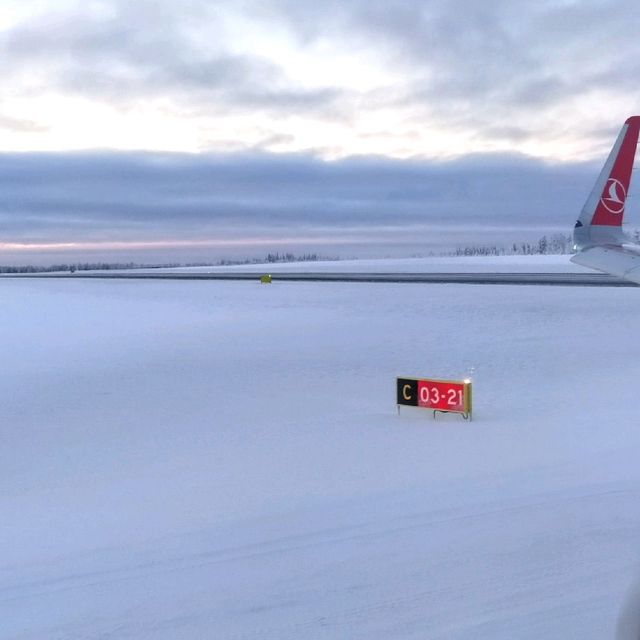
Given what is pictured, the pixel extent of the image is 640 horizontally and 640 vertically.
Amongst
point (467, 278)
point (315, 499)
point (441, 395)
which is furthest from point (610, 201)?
point (467, 278)

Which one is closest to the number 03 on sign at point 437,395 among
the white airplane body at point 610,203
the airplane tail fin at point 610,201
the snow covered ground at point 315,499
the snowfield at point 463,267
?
the snow covered ground at point 315,499

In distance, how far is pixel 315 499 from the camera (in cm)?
904

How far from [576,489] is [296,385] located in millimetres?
9547

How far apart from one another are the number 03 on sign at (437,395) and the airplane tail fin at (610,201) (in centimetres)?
397

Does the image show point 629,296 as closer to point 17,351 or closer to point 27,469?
point 17,351

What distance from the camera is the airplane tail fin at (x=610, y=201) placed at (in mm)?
13289

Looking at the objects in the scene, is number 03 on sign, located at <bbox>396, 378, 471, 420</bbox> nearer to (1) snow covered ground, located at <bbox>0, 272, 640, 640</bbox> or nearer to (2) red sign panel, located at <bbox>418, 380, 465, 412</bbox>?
(2) red sign panel, located at <bbox>418, 380, 465, 412</bbox>

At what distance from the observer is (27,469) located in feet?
35.6

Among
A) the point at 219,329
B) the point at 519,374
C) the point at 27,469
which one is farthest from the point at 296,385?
the point at 219,329

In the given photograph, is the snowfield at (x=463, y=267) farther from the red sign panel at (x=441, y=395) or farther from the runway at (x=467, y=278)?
the red sign panel at (x=441, y=395)

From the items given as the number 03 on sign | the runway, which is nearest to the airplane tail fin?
the number 03 on sign

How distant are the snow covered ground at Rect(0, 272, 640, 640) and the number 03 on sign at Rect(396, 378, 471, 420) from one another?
351 mm

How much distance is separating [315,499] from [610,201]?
9176 millimetres

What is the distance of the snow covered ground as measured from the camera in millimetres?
6160
